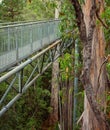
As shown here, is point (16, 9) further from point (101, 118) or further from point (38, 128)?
point (101, 118)

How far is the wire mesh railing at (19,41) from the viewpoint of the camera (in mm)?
6211

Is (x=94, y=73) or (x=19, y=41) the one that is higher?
(x=19, y=41)

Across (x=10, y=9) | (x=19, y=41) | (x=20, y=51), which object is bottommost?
(x=20, y=51)

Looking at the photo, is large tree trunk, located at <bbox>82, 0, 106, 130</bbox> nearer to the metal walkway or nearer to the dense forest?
Result: the dense forest

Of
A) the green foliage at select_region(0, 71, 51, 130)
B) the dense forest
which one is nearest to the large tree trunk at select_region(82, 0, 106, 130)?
the dense forest

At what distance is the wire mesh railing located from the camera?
6.21 m

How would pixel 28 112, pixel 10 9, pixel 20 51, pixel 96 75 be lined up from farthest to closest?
pixel 10 9 < pixel 28 112 < pixel 20 51 < pixel 96 75

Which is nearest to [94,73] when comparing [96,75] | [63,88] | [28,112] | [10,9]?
[96,75]

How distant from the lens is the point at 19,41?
7195mm

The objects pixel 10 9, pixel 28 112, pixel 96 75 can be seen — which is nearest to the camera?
pixel 96 75

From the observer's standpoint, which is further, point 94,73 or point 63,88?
point 63,88

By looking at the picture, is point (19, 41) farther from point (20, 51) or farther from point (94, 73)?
point (94, 73)

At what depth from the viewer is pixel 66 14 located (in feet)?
25.6

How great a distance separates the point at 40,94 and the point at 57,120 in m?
1.90
